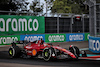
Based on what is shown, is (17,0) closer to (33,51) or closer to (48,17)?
(48,17)

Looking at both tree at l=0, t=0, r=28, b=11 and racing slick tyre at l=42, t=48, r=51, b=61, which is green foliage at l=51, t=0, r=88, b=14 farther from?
racing slick tyre at l=42, t=48, r=51, b=61

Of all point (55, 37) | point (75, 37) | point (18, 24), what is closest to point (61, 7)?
point (75, 37)

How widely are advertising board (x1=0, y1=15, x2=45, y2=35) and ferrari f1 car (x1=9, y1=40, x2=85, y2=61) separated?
965 cm

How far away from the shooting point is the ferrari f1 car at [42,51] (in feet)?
35.7

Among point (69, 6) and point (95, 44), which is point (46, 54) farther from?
point (69, 6)

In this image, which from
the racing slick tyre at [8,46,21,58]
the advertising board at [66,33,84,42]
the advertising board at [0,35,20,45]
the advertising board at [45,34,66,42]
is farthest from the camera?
the advertising board at [66,33,84,42]

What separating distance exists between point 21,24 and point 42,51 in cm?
1221

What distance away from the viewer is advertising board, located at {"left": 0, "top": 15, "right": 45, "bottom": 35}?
22109mm

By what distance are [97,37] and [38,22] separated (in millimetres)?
11167

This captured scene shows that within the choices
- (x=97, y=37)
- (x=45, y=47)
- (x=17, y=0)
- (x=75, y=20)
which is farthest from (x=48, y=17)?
(x=17, y=0)

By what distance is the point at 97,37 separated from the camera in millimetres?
15328

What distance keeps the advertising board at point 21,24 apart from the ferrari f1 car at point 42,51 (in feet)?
31.7

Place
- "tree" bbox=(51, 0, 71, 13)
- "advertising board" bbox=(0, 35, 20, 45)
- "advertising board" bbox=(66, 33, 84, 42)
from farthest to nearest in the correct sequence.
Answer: "tree" bbox=(51, 0, 71, 13), "advertising board" bbox=(66, 33, 84, 42), "advertising board" bbox=(0, 35, 20, 45)

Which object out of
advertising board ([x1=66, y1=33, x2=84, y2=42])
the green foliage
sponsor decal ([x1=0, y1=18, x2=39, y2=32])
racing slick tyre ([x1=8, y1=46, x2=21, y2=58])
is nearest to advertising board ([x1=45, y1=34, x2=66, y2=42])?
advertising board ([x1=66, y1=33, x2=84, y2=42])
